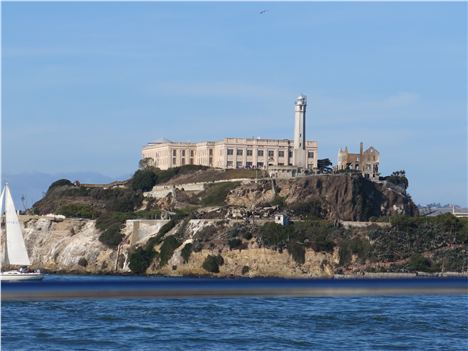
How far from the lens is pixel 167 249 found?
485ft

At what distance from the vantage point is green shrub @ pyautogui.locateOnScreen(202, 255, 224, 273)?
140m

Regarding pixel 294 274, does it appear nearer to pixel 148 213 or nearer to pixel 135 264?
pixel 135 264

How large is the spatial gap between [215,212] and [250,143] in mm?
39491

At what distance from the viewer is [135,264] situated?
148 metres

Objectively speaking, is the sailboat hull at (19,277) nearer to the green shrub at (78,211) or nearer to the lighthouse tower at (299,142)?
the green shrub at (78,211)

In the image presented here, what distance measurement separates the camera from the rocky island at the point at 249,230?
141 m

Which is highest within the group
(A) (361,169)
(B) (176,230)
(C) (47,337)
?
(A) (361,169)

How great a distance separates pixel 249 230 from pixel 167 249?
420 inches

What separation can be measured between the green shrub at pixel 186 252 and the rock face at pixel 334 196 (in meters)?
21.3

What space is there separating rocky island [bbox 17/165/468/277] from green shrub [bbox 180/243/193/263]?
12 cm

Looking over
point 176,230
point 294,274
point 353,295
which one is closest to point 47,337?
point 353,295

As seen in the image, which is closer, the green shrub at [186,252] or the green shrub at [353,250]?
the green shrub at [353,250]

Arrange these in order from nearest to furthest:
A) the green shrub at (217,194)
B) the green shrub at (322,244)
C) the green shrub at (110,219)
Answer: the green shrub at (322,244) → the green shrub at (110,219) → the green shrub at (217,194)

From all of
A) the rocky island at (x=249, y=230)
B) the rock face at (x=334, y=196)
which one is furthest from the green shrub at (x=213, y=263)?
the rock face at (x=334, y=196)
